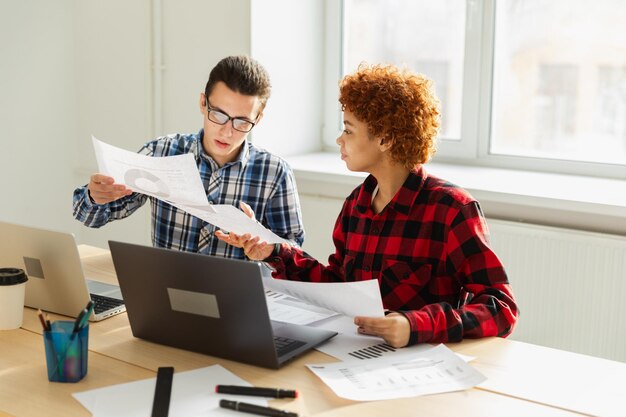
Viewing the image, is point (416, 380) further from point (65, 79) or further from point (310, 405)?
point (65, 79)

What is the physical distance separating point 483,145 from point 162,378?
207 centimetres

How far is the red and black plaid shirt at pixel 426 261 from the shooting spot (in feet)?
5.43

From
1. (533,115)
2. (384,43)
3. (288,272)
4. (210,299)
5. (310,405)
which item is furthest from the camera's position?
(384,43)

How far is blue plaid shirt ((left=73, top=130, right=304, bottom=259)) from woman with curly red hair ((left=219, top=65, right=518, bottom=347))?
36cm

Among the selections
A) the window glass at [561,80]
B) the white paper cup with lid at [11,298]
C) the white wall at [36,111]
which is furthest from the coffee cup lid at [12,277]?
the window glass at [561,80]

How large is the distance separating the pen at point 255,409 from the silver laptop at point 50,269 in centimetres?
52

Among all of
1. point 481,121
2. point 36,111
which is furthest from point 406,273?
point 36,111

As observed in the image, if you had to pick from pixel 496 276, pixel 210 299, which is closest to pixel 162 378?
pixel 210 299

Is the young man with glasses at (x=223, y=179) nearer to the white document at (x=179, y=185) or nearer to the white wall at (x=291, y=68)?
the white document at (x=179, y=185)

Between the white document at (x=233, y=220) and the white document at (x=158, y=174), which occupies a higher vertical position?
the white document at (x=158, y=174)

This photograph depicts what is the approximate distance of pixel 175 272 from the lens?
151 centimetres

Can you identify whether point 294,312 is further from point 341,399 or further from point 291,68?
point 291,68

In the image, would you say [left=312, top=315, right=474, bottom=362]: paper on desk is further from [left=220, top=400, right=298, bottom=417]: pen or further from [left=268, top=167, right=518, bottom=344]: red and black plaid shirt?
[left=220, top=400, right=298, bottom=417]: pen

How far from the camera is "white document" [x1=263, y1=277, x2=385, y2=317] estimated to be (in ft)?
5.03
